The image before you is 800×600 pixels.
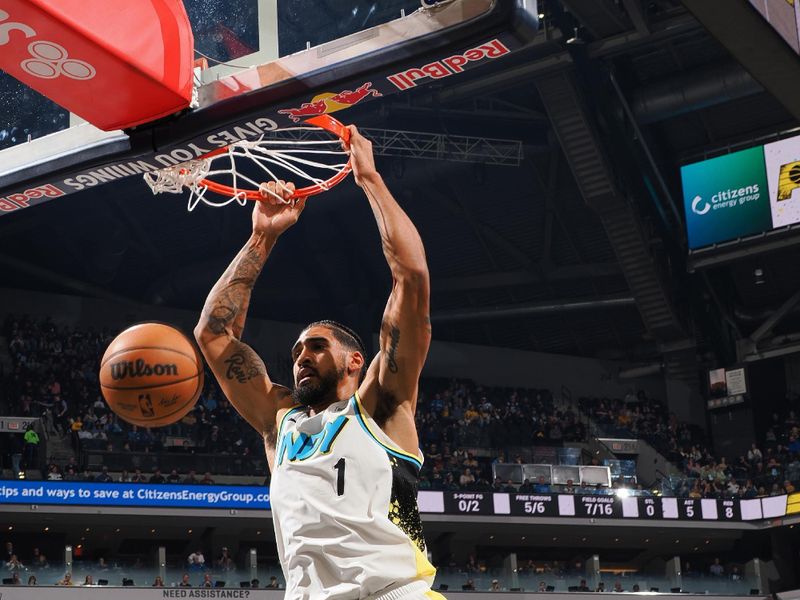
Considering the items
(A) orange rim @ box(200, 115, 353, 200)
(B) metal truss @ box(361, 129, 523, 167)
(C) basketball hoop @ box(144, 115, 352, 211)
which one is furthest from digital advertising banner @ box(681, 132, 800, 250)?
(A) orange rim @ box(200, 115, 353, 200)

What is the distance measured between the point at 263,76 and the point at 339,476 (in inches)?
101

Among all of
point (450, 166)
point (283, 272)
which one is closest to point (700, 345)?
point (450, 166)

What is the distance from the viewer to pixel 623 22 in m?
20.8

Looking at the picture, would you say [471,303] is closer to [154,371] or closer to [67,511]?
[67,511]

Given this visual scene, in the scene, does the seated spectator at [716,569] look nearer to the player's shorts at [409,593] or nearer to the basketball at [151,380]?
the basketball at [151,380]

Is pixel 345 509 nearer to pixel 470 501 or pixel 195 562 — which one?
pixel 195 562

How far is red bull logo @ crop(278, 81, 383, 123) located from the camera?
17.8 ft

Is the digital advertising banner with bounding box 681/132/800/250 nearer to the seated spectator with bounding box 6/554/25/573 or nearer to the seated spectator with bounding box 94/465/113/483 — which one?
the seated spectator with bounding box 94/465/113/483

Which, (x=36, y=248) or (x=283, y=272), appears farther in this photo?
(x=283, y=272)

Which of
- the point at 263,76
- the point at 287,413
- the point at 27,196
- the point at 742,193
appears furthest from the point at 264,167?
the point at 742,193

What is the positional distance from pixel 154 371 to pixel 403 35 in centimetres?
206

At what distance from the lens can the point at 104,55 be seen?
16.6 feet

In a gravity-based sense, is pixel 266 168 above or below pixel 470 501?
above

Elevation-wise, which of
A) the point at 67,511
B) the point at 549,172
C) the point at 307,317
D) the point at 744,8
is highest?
the point at 549,172
